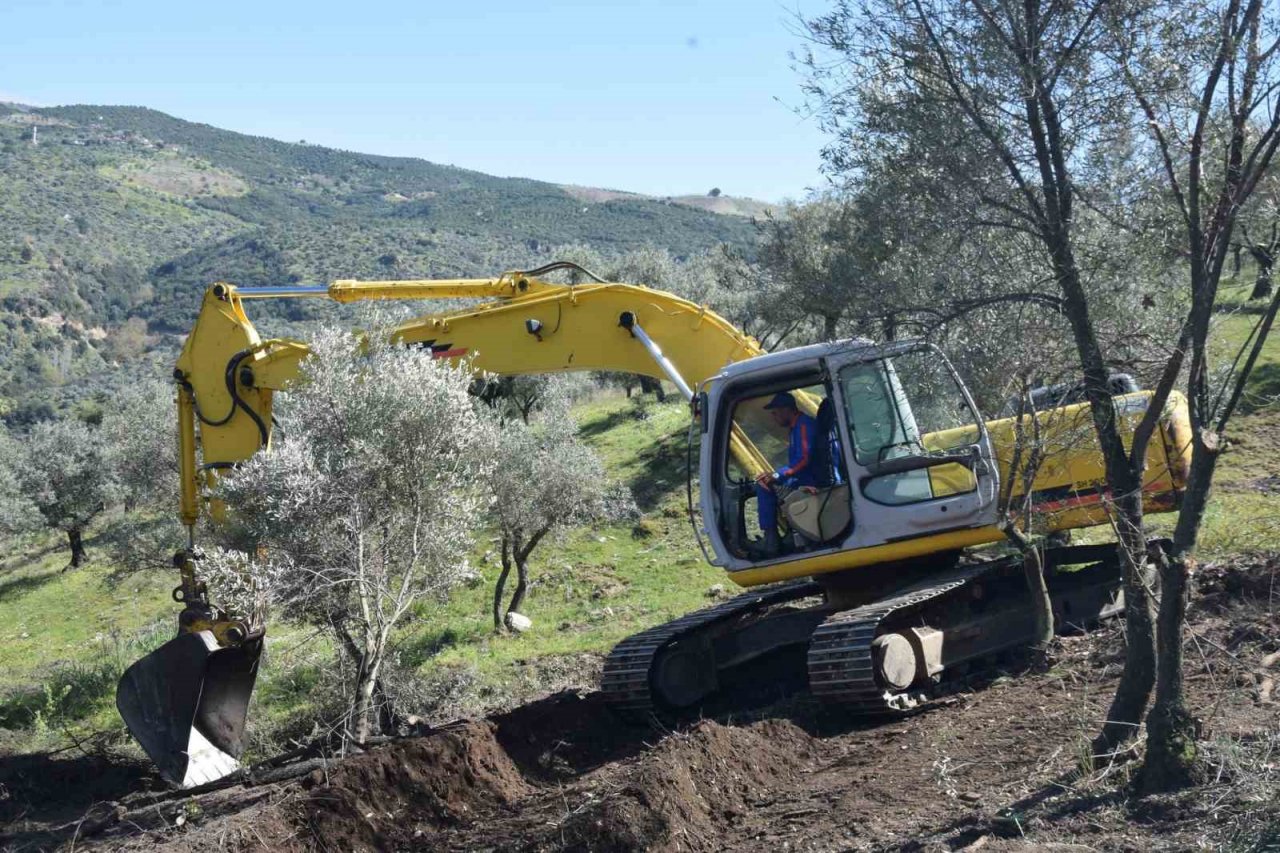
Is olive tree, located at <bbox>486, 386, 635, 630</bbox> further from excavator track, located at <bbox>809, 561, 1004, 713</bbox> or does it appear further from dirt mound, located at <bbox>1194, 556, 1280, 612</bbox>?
dirt mound, located at <bbox>1194, 556, 1280, 612</bbox>

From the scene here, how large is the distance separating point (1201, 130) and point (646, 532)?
52.5 feet

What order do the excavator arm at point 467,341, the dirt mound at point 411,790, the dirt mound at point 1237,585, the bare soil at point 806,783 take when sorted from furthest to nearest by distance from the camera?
the excavator arm at point 467,341, the dirt mound at point 1237,585, the dirt mound at point 411,790, the bare soil at point 806,783

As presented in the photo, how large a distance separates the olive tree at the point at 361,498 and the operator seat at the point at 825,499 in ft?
9.48

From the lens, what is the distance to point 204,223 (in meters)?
119

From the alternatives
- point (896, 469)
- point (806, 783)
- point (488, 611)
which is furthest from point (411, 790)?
point (488, 611)

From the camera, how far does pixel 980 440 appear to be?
9.32m

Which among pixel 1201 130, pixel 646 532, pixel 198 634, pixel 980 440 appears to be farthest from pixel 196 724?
pixel 646 532

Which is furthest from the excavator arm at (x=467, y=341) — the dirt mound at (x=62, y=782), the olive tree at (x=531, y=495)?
the olive tree at (x=531, y=495)

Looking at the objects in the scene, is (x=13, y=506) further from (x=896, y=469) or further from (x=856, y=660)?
(x=856, y=660)

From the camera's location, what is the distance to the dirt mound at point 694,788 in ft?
23.0

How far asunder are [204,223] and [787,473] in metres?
118

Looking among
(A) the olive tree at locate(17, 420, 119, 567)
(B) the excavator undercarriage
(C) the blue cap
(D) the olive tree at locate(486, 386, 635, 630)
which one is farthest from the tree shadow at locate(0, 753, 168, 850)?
(A) the olive tree at locate(17, 420, 119, 567)

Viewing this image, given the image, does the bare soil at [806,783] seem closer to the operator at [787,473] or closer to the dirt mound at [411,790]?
the dirt mound at [411,790]

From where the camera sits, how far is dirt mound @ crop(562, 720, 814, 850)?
276 inches
